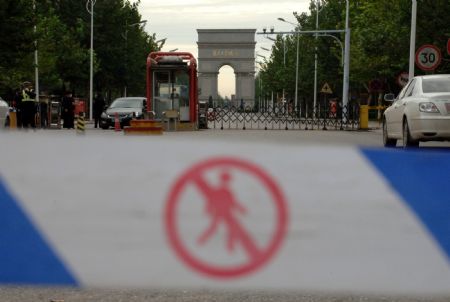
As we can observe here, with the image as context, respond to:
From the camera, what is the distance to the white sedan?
14.6m

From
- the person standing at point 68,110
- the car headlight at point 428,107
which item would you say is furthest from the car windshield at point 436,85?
the person standing at point 68,110

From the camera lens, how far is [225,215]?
3.77 m

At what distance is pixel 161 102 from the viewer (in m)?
30.8

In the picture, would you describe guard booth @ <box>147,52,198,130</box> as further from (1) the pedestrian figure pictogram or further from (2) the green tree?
(1) the pedestrian figure pictogram

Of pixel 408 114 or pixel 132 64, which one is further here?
pixel 132 64

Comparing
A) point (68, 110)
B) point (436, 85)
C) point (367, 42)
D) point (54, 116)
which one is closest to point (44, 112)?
point (54, 116)

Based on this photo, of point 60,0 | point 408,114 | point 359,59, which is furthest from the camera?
point 60,0

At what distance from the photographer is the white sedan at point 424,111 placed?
14562 mm

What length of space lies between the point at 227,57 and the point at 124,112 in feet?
222

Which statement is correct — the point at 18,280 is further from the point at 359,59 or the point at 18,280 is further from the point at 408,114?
the point at 359,59

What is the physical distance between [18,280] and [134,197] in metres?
0.73

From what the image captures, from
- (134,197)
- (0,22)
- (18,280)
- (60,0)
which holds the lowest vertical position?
(18,280)

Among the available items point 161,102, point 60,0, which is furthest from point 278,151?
point 60,0

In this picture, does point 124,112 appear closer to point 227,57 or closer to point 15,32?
point 15,32
